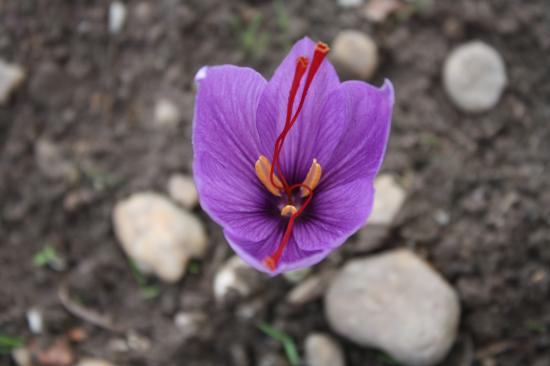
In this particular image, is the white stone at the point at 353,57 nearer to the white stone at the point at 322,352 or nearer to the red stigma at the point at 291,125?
the red stigma at the point at 291,125

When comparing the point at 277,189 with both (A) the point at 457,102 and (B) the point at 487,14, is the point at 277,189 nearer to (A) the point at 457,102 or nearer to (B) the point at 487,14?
(A) the point at 457,102

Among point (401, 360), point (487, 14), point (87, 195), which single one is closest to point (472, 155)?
point (487, 14)

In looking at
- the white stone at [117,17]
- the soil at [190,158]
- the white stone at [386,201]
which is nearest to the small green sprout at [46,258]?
the soil at [190,158]

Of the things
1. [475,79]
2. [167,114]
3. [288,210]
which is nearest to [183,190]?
[167,114]

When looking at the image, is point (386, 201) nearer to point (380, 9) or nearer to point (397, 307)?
point (397, 307)

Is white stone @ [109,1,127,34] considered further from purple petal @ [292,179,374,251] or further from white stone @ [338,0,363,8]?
purple petal @ [292,179,374,251]

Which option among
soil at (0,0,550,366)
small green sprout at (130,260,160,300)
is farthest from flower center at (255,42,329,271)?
small green sprout at (130,260,160,300)
